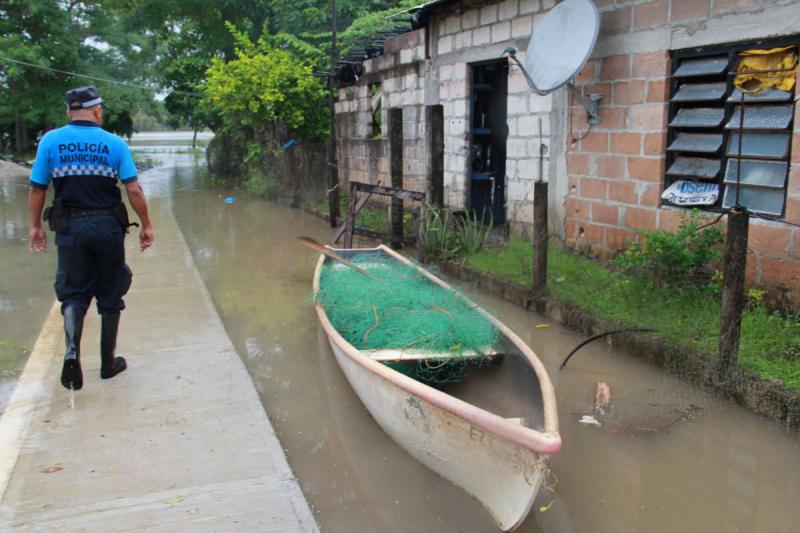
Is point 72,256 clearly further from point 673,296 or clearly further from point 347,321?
point 673,296

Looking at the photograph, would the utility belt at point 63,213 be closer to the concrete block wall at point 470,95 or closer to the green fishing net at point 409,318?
the green fishing net at point 409,318

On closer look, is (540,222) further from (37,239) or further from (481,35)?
(37,239)

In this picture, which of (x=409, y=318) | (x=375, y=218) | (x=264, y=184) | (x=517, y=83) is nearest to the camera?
(x=409, y=318)

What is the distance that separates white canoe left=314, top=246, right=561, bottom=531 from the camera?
3.01 m

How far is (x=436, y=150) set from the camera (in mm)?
10156

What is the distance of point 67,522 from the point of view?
130 inches

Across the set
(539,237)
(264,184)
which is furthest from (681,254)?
(264,184)

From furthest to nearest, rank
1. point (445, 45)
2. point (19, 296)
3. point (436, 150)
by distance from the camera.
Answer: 1. point (445, 45)
2. point (436, 150)
3. point (19, 296)

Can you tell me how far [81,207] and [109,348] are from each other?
1.05 meters

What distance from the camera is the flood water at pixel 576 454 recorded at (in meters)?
3.62

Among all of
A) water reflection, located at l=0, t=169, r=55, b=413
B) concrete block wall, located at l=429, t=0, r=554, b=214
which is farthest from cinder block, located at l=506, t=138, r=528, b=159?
water reflection, located at l=0, t=169, r=55, b=413

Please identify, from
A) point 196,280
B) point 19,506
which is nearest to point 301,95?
Result: point 196,280

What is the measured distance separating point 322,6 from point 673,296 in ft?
48.9

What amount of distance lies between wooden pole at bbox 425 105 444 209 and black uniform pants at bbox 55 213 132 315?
224 inches
